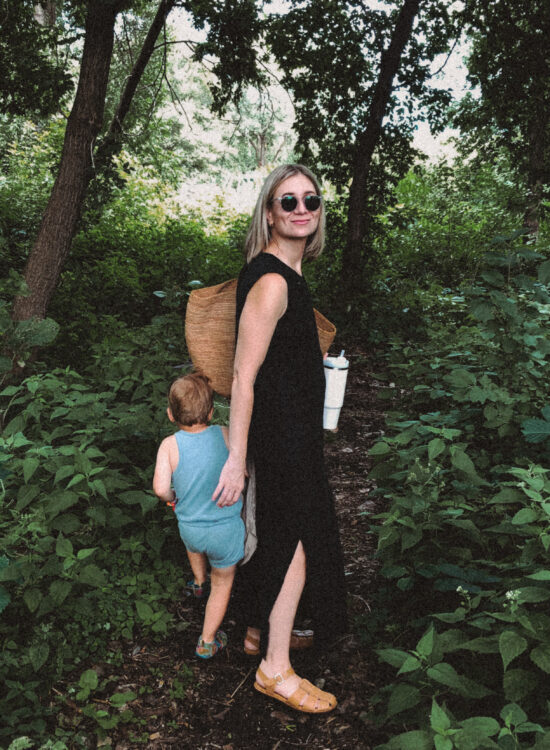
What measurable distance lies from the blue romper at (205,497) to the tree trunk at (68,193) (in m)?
3.02

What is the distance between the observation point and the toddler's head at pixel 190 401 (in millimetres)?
2318

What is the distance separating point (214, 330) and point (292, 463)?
0.67m

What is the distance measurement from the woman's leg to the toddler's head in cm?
72

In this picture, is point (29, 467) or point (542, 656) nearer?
point (542, 656)

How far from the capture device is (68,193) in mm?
4848

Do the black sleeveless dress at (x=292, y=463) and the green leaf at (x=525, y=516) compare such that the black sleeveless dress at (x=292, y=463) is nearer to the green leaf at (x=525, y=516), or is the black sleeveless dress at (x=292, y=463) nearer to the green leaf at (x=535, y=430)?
the green leaf at (x=525, y=516)

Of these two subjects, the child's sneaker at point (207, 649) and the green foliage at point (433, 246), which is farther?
the green foliage at point (433, 246)

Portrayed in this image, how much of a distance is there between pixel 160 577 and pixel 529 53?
715 cm

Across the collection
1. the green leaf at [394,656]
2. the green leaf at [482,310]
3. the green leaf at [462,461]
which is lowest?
the green leaf at [394,656]

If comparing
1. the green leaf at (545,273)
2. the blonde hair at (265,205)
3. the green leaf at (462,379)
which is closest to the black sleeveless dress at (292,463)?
the blonde hair at (265,205)

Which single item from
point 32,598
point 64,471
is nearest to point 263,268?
point 64,471

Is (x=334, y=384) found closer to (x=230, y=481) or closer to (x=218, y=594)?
(x=230, y=481)

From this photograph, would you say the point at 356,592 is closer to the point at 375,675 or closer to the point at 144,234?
the point at 375,675

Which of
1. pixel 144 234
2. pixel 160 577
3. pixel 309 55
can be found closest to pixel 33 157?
pixel 144 234
